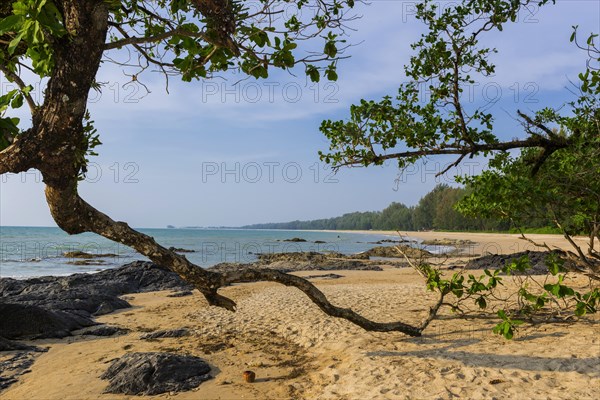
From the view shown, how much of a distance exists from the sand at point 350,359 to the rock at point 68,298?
0.88 metres

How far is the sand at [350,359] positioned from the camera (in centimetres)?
570

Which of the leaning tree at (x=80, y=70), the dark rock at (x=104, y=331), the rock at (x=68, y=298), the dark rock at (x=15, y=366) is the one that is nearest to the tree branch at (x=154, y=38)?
the leaning tree at (x=80, y=70)

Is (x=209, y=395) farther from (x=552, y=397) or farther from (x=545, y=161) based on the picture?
(x=545, y=161)

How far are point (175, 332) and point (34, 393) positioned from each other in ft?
10.8

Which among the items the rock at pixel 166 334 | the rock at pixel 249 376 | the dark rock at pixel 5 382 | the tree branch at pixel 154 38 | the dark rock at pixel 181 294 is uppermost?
the tree branch at pixel 154 38

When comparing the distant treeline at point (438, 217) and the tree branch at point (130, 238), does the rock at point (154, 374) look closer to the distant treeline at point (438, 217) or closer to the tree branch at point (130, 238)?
the tree branch at point (130, 238)

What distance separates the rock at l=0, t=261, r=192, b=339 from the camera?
1011 cm

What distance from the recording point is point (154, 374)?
658cm

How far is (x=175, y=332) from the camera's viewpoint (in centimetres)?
970

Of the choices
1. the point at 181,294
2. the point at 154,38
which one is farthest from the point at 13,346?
the point at 181,294

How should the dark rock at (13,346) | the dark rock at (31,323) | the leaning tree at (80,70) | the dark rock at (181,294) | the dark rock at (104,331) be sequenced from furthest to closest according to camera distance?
1. the dark rock at (181,294)
2. the dark rock at (104,331)
3. the dark rock at (31,323)
4. the dark rock at (13,346)
5. the leaning tree at (80,70)

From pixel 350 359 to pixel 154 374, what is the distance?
2.94 m

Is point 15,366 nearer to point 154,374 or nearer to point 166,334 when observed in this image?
point 166,334

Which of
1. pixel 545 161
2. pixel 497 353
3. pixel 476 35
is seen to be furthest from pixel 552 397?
pixel 476 35
